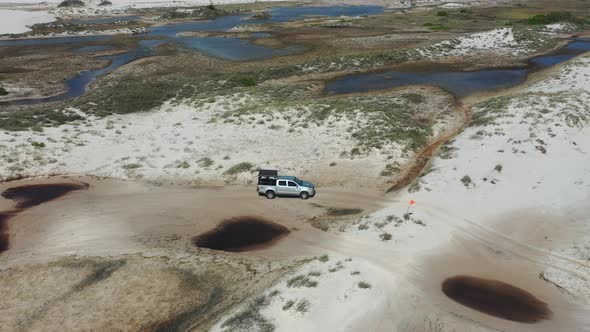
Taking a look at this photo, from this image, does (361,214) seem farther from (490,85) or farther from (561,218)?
(490,85)

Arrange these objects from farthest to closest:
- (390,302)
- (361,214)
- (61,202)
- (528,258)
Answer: (61,202)
(361,214)
(528,258)
(390,302)

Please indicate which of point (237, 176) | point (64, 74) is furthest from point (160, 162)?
point (64, 74)

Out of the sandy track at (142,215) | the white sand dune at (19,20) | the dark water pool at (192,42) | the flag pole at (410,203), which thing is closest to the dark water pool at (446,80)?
the dark water pool at (192,42)

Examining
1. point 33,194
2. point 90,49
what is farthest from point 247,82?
point 90,49

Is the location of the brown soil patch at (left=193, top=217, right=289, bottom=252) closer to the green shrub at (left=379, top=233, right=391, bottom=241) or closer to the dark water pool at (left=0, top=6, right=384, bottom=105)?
the green shrub at (left=379, top=233, right=391, bottom=241)

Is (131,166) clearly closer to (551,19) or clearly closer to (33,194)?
(33,194)
